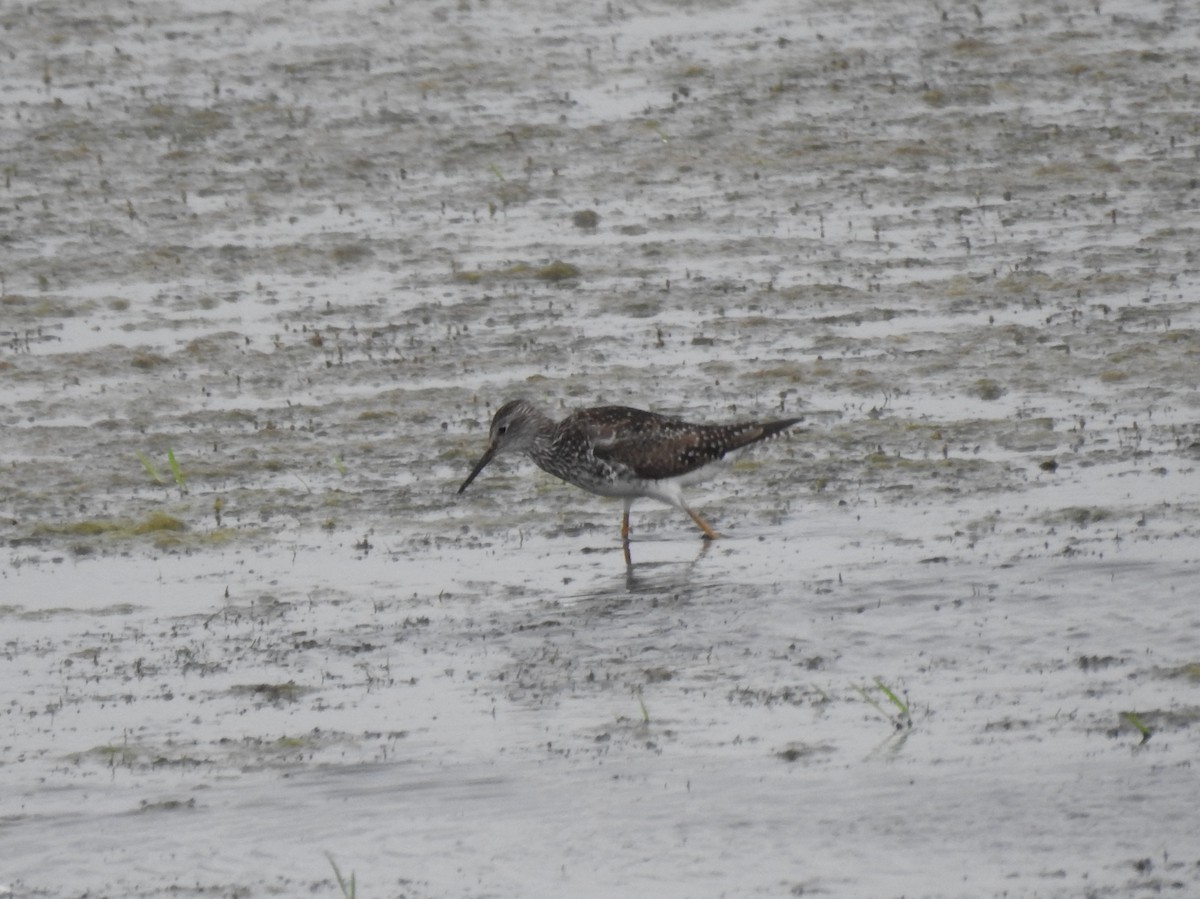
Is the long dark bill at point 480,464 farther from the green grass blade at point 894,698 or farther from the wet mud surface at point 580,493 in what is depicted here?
the green grass blade at point 894,698

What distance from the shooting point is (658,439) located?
37.3 ft

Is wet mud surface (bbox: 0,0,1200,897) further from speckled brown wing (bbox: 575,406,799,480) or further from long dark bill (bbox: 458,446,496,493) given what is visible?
speckled brown wing (bbox: 575,406,799,480)

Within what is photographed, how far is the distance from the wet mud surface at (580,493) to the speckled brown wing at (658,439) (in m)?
0.40

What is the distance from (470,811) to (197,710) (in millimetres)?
1554

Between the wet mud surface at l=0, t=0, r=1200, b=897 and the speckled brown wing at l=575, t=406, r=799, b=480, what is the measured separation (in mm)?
400

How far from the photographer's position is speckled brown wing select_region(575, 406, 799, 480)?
37.0ft

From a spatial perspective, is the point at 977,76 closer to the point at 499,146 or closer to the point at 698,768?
the point at 499,146

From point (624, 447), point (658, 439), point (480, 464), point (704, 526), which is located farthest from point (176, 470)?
point (704, 526)

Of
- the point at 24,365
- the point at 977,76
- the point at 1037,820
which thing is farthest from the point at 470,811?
the point at 977,76

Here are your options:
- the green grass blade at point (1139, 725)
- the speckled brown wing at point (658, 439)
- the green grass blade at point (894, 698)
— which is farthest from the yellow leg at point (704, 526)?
the green grass blade at point (1139, 725)

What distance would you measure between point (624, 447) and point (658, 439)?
0.20 meters

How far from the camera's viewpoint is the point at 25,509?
1172cm

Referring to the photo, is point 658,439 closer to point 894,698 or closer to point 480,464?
point 480,464

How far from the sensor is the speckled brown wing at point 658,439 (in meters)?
11.3
